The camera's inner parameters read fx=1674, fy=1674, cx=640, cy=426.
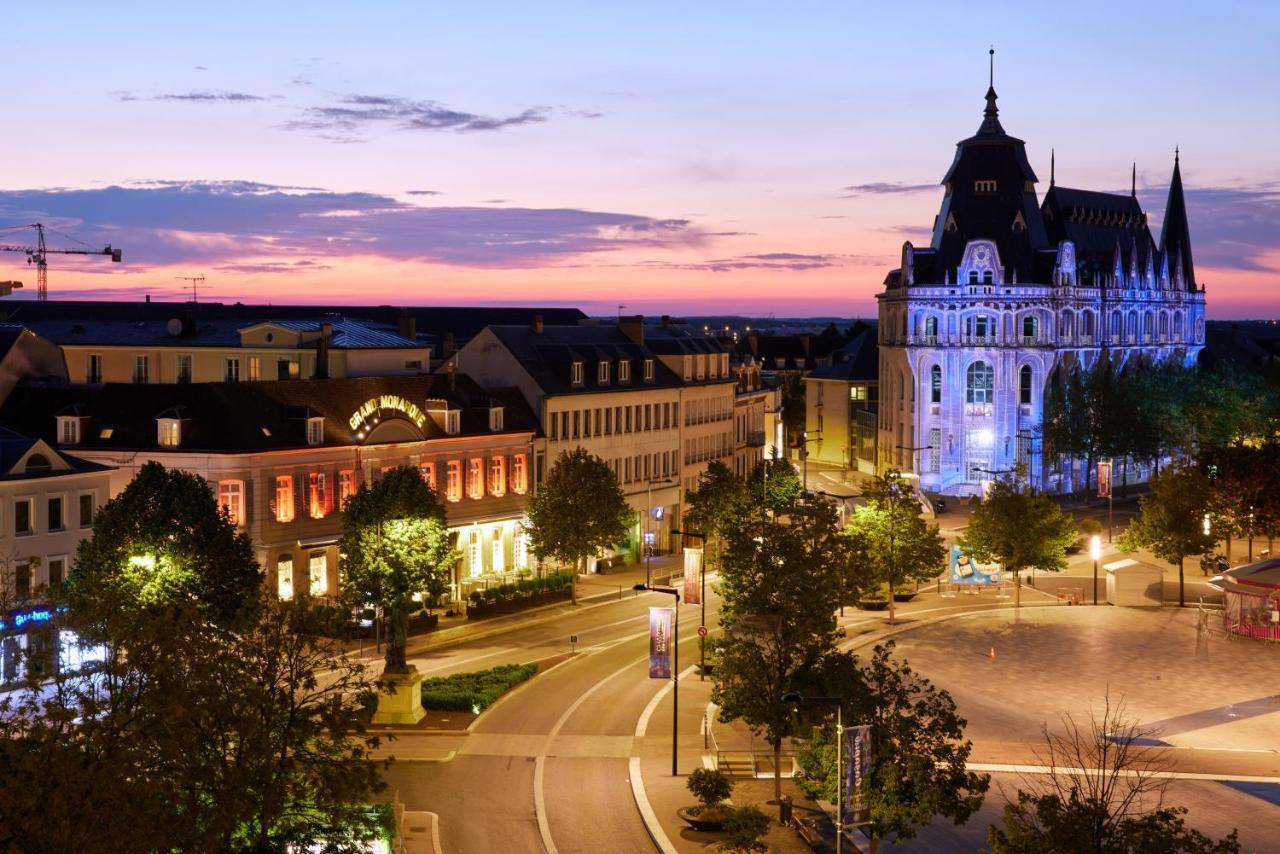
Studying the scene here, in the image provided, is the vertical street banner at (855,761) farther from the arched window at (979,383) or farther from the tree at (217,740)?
the arched window at (979,383)

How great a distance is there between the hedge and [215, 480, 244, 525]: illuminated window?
49.8 feet

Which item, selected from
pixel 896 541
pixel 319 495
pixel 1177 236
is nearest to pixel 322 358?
pixel 319 495

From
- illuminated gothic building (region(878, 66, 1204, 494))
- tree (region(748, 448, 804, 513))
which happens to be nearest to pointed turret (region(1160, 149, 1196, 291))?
illuminated gothic building (region(878, 66, 1204, 494))

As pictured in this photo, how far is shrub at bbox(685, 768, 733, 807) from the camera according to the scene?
4959cm

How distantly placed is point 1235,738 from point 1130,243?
124 meters

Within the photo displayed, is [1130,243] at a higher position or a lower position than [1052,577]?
higher

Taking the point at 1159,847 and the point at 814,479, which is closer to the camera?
the point at 1159,847

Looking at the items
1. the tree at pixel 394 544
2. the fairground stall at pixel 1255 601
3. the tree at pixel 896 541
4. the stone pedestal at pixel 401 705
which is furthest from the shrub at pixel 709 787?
the fairground stall at pixel 1255 601

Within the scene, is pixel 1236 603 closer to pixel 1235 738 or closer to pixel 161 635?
pixel 1235 738

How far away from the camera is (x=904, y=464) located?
15900 cm

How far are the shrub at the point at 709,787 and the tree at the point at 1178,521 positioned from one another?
170 feet

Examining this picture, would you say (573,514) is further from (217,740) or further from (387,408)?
(217,740)

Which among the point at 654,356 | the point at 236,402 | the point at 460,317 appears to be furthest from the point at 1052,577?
the point at 460,317

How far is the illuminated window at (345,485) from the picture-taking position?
3297 inches
